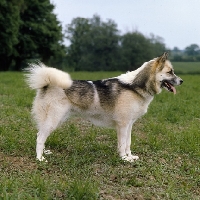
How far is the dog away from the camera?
530cm

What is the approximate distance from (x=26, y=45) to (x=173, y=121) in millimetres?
29445

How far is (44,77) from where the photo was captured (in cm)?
526

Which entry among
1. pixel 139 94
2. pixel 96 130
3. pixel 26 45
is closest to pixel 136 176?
pixel 139 94

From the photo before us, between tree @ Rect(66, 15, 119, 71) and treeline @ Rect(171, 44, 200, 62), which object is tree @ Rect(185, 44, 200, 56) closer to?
treeline @ Rect(171, 44, 200, 62)

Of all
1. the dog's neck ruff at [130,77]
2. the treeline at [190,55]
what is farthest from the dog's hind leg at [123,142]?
the treeline at [190,55]

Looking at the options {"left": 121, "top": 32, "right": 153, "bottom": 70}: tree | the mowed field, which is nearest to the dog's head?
the mowed field

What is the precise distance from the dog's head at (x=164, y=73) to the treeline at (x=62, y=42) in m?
15.5

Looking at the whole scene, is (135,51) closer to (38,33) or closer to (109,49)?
(109,49)

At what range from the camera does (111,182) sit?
442 centimetres

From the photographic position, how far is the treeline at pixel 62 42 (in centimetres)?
3262

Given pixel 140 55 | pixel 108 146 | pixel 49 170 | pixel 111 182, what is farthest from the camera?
pixel 140 55

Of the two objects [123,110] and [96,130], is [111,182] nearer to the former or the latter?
[123,110]

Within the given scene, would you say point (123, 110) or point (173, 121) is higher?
point (123, 110)

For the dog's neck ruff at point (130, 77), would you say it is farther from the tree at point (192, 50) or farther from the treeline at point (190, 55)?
the tree at point (192, 50)
